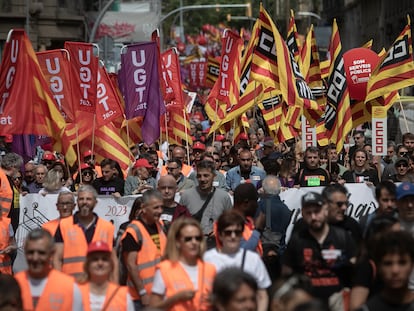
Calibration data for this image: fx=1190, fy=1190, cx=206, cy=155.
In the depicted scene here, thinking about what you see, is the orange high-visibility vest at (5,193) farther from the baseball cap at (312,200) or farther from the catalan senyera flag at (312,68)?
the catalan senyera flag at (312,68)

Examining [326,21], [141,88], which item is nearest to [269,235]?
[141,88]

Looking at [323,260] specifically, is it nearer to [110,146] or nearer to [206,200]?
[206,200]

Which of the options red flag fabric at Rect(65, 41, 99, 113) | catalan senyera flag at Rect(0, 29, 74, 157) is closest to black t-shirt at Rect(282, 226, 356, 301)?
catalan senyera flag at Rect(0, 29, 74, 157)

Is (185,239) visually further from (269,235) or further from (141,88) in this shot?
(141,88)

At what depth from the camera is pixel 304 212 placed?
8250 millimetres

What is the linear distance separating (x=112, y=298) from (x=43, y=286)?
0.44 metres

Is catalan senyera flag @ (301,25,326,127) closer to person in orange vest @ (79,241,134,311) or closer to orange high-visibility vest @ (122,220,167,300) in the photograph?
orange high-visibility vest @ (122,220,167,300)

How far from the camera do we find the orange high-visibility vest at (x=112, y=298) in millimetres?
7559

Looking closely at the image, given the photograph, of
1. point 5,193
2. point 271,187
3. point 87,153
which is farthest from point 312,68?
point 271,187

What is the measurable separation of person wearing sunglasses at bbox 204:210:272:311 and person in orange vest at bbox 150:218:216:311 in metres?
0.15

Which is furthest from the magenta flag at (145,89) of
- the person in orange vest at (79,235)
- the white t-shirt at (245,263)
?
the white t-shirt at (245,263)

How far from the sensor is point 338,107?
16.1 meters

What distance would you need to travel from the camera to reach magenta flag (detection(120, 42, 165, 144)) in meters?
16.1

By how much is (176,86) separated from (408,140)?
3.56 m
